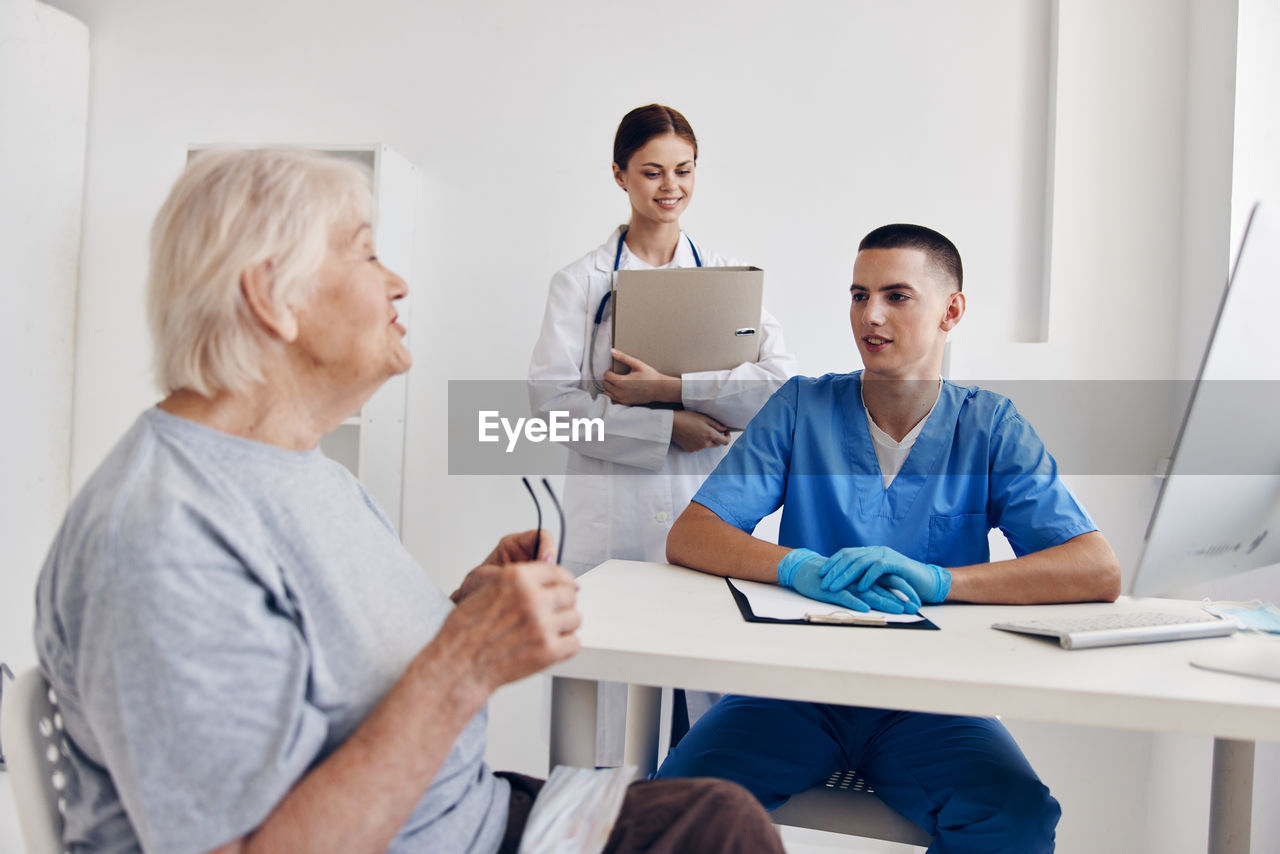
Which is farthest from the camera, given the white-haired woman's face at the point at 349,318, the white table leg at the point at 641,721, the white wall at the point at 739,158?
the white wall at the point at 739,158

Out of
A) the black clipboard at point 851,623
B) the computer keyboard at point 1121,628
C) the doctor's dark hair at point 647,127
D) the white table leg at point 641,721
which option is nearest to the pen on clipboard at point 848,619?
the black clipboard at point 851,623

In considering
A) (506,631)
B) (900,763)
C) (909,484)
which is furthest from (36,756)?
(909,484)

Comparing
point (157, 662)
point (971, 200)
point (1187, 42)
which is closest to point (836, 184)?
point (971, 200)

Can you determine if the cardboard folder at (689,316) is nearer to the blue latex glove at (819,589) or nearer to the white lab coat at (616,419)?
the white lab coat at (616,419)

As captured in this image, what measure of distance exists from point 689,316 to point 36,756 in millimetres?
1419

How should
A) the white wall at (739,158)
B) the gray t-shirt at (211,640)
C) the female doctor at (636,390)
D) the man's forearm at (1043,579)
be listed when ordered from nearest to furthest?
the gray t-shirt at (211,640)
the man's forearm at (1043,579)
the female doctor at (636,390)
the white wall at (739,158)

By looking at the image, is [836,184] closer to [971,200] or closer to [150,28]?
[971,200]

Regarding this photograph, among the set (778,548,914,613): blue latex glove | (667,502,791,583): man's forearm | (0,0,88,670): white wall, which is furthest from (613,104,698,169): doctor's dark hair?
(0,0,88,670): white wall

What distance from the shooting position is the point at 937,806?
119cm

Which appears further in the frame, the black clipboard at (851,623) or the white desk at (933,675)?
the black clipboard at (851,623)

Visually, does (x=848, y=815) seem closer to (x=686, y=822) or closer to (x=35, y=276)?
(x=686, y=822)

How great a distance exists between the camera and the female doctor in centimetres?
193

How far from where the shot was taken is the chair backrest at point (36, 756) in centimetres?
67

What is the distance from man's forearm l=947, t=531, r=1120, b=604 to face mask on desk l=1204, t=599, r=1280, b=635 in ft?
0.46
